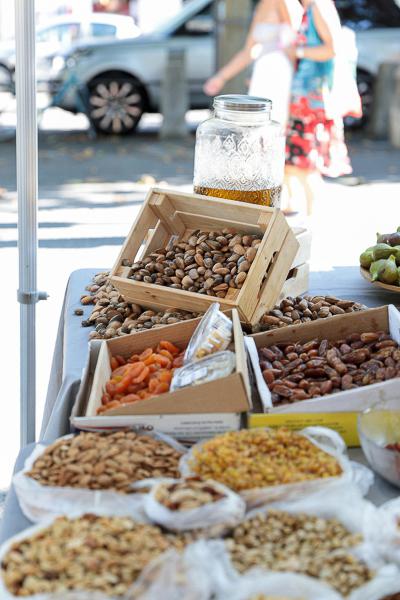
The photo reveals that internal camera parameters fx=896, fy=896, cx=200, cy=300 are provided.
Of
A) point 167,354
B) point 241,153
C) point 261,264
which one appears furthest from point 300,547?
point 241,153

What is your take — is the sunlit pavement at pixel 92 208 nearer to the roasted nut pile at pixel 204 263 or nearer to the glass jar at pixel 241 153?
the glass jar at pixel 241 153

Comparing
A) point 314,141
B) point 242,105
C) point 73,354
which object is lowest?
point 314,141

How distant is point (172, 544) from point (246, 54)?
448 centimetres

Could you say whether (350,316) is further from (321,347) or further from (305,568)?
(305,568)

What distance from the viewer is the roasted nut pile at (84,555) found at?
1355mm

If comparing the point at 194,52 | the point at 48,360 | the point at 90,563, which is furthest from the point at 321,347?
the point at 194,52

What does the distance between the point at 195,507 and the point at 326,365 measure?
676 millimetres

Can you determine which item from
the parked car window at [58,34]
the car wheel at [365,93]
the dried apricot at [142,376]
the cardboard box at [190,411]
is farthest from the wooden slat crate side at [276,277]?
the parked car window at [58,34]

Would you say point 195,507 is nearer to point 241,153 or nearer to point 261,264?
point 261,264

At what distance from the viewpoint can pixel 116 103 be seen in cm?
1005

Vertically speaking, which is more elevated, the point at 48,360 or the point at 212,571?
the point at 212,571

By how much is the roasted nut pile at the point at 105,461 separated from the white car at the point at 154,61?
8.51m

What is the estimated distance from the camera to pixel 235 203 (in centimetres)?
249

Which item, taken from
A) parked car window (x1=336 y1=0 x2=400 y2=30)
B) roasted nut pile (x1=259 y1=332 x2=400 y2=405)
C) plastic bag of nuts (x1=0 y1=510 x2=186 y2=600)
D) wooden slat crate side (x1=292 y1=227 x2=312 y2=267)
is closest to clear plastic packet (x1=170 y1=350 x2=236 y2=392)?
roasted nut pile (x1=259 y1=332 x2=400 y2=405)
